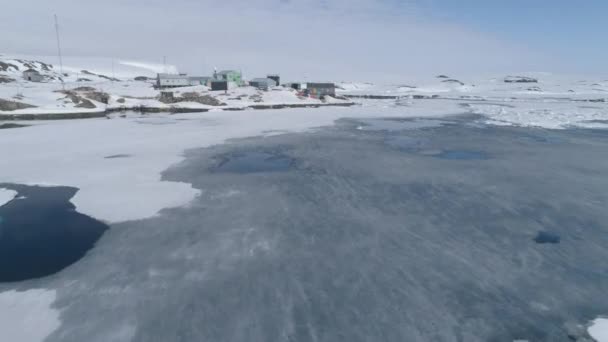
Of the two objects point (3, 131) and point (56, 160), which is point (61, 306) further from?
point (3, 131)

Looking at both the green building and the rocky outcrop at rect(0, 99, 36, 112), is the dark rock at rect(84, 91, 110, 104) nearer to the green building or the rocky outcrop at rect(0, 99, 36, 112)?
the rocky outcrop at rect(0, 99, 36, 112)

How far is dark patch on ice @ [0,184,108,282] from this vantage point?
20.0ft

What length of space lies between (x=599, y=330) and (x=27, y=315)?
7550 mm

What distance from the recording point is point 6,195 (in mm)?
9320

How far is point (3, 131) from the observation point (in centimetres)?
1983

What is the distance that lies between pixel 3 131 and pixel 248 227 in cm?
1967

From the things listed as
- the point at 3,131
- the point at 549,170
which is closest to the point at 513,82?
the point at 549,170

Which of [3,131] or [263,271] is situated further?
[3,131]

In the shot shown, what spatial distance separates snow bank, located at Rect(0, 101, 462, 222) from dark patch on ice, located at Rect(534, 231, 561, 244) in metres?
8.05

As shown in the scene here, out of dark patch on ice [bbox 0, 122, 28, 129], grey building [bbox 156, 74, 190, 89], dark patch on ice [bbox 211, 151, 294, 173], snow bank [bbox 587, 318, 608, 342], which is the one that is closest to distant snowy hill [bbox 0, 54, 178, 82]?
grey building [bbox 156, 74, 190, 89]

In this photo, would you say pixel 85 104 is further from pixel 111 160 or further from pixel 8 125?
pixel 111 160

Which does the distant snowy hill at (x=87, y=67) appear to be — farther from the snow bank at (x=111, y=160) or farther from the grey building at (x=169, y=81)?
the snow bank at (x=111, y=160)

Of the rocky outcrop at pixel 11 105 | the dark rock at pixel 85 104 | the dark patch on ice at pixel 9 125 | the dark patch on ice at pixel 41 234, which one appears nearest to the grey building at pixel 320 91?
the dark rock at pixel 85 104

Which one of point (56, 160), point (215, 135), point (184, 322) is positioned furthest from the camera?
point (215, 135)
